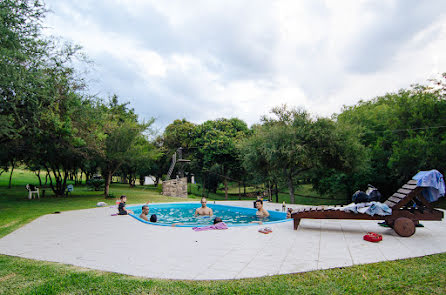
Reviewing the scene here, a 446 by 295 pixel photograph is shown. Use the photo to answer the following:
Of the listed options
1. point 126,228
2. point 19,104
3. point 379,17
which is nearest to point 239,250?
point 126,228

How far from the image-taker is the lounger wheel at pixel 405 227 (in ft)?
20.8

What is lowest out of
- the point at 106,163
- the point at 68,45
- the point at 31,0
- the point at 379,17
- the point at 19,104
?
the point at 106,163

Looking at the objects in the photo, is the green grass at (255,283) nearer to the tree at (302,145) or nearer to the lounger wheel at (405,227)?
the lounger wheel at (405,227)

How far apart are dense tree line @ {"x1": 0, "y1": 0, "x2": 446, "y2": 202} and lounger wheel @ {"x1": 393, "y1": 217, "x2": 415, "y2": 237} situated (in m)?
9.41

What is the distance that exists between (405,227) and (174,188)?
19086mm

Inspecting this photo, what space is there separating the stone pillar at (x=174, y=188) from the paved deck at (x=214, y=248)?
1444 centimetres

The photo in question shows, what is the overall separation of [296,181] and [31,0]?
21.4 metres

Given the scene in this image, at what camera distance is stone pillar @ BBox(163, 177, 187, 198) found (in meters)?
22.8

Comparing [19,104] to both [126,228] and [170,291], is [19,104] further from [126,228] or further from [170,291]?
[170,291]

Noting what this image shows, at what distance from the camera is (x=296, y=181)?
23547 millimetres

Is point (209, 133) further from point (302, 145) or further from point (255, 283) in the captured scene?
point (255, 283)

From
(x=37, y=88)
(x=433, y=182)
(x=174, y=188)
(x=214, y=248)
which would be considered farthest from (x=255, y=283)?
(x=174, y=188)

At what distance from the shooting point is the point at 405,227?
250 inches

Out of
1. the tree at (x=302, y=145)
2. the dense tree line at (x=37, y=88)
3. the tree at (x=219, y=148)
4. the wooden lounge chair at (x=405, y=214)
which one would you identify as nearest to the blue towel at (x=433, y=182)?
the wooden lounge chair at (x=405, y=214)
